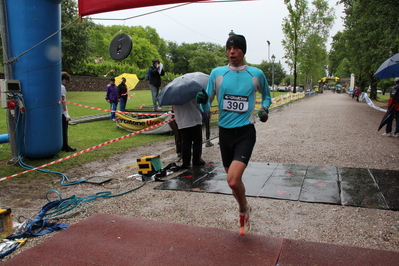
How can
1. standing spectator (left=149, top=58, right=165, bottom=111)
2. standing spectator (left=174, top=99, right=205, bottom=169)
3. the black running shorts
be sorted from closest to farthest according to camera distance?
the black running shorts → standing spectator (left=174, top=99, right=205, bottom=169) → standing spectator (left=149, top=58, right=165, bottom=111)

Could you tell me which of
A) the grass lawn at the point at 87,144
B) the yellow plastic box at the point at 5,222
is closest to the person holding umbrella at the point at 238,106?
the yellow plastic box at the point at 5,222

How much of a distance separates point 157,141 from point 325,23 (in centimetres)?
5244

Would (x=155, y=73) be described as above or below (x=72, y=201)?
above

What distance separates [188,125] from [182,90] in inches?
30.7

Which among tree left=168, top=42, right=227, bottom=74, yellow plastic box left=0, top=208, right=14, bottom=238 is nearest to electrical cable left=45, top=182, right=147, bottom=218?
yellow plastic box left=0, top=208, right=14, bottom=238

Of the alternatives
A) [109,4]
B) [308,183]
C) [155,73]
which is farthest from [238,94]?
[155,73]

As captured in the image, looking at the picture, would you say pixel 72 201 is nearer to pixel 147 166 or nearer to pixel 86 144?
pixel 147 166

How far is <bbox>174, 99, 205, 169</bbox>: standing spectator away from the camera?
23.5ft

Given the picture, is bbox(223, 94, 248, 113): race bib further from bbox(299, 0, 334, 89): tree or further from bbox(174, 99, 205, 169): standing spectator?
bbox(299, 0, 334, 89): tree

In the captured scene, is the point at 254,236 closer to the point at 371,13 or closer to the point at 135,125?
the point at 135,125

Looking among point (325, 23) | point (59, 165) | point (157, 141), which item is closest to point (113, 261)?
point (59, 165)

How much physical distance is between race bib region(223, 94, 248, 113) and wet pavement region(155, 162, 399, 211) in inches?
74.5

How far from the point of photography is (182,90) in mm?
6840

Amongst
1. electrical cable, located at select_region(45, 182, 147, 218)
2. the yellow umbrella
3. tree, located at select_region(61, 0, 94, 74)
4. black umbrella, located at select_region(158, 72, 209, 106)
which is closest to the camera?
electrical cable, located at select_region(45, 182, 147, 218)
